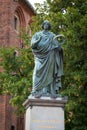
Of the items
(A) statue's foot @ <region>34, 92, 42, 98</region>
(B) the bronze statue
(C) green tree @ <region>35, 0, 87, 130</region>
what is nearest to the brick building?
(C) green tree @ <region>35, 0, 87, 130</region>

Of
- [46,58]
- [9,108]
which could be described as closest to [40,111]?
[46,58]

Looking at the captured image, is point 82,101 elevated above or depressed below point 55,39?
below

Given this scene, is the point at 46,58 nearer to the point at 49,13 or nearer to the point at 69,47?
the point at 69,47

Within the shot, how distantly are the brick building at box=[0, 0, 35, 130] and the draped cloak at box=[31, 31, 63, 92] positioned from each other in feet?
49.2

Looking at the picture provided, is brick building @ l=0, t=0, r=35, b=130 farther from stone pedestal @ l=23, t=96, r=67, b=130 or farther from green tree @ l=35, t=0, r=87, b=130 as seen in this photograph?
stone pedestal @ l=23, t=96, r=67, b=130

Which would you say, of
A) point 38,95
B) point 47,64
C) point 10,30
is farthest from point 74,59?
point 10,30

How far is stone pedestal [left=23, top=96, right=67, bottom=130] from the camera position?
11.6 m

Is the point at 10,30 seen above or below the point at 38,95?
above

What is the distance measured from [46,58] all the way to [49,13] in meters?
9.41

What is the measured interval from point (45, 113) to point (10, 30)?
65.3ft

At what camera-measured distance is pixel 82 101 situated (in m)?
19.2

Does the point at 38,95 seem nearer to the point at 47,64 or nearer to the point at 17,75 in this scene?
the point at 47,64

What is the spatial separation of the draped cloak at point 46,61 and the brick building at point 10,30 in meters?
15.0

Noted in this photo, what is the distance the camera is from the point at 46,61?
12.6m
